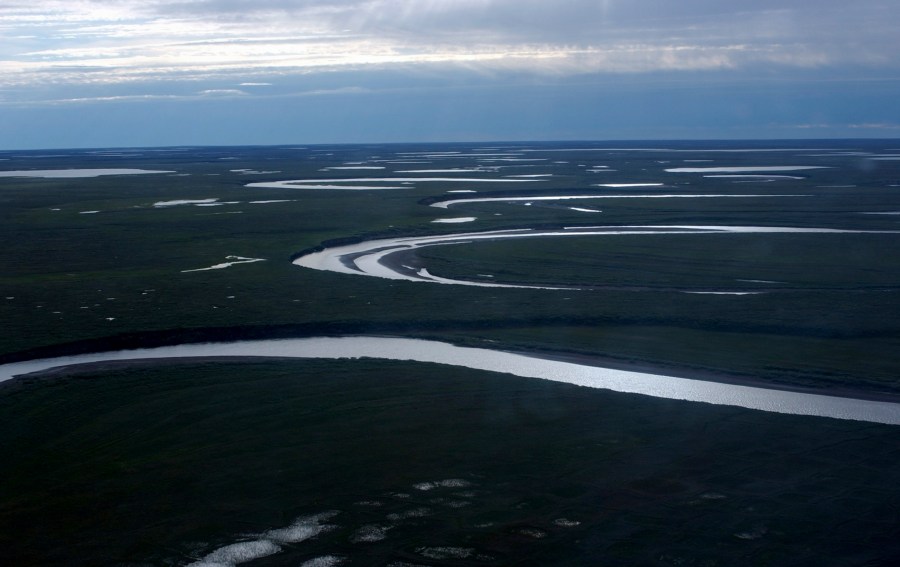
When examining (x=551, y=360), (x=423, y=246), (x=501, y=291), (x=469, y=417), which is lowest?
(x=551, y=360)

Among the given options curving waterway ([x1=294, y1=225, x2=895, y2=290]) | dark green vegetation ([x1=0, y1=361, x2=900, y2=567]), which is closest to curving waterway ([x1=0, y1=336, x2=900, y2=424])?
dark green vegetation ([x1=0, y1=361, x2=900, y2=567])

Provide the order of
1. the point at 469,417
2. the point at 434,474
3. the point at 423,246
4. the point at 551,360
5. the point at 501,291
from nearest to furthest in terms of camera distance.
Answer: the point at 434,474, the point at 469,417, the point at 551,360, the point at 501,291, the point at 423,246

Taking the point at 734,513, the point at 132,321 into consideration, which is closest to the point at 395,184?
the point at 132,321

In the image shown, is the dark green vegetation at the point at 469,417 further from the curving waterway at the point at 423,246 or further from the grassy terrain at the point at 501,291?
the curving waterway at the point at 423,246

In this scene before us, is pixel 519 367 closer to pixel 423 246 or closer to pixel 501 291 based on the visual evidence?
pixel 501 291

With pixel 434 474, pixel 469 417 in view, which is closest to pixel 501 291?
pixel 469 417

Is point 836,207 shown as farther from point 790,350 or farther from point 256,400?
point 256,400

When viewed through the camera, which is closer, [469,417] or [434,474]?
[434,474]
